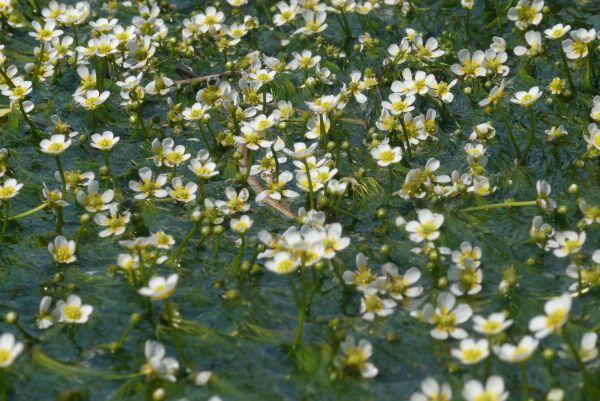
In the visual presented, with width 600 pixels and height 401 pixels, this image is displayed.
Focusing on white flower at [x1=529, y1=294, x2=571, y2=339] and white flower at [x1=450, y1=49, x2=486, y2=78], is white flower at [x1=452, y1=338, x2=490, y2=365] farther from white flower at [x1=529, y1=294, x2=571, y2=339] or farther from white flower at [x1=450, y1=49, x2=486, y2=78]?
white flower at [x1=450, y1=49, x2=486, y2=78]

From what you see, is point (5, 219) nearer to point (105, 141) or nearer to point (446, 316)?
point (105, 141)

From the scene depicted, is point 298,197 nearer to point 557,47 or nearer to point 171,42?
point 171,42

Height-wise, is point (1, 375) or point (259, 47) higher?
point (1, 375)

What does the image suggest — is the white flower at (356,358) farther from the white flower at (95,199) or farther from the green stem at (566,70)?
the green stem at (566,70)

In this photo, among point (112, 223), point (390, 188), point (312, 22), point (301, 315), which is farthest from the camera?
point (312, 22)

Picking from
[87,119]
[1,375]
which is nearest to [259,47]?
[87,119]

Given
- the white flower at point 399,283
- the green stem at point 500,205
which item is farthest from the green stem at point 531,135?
the white flower at point 399,283

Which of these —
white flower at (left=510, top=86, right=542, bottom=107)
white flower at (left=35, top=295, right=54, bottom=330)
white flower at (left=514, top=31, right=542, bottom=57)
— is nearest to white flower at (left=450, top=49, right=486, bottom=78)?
white flower at (left=514, top=31, right=542, bottom=57)

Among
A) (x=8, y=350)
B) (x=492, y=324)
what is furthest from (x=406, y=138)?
(x=8, y=350)
